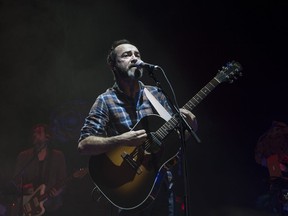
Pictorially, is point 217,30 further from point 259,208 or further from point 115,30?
point 259,208

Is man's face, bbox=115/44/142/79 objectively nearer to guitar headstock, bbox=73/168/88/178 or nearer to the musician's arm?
the musician's arm

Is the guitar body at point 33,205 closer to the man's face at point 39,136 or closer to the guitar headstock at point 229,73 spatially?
the man's face at point 39,136

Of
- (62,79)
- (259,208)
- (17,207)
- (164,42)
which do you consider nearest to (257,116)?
(259,208)

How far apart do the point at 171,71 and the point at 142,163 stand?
272cm

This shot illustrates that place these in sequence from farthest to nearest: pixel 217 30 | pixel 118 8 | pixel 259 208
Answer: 1. pixel 118 8
2. pixel 217 30
3. pixel 259 208

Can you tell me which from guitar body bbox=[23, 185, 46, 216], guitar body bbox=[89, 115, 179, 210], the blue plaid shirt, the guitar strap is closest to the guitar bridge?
guitar body bbox=[89, 115, 179, 210]

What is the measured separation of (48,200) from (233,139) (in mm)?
2934

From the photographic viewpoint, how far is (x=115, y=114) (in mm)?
2973

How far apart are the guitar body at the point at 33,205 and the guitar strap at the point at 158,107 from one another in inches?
128

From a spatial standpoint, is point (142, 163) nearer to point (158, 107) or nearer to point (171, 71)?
point (158, 107)

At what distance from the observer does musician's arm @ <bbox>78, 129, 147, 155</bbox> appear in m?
2.76

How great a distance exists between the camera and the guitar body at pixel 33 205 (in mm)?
5426

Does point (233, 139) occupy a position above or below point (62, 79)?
below

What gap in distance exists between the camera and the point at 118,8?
5426 mm
